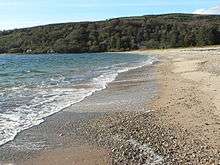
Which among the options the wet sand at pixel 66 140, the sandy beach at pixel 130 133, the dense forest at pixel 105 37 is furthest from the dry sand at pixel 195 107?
the dense forest at pixel 105 37

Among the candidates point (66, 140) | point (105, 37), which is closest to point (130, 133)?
point (66, 140)

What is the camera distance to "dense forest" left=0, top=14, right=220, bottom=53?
14539 cm

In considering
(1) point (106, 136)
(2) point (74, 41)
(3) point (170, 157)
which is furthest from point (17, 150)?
(2) point (74, 41)

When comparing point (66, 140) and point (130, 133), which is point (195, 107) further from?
point (66, 140)

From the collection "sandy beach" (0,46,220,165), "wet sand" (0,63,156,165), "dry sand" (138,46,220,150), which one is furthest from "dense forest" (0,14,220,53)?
"sandy beach" (0,46,220,165)

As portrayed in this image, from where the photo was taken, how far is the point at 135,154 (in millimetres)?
11875

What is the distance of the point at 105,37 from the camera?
17012 cm

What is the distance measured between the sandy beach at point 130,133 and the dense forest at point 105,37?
4585 inches

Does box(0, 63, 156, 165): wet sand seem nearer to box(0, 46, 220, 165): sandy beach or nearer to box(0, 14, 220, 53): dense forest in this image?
box(0, 46, 220, 165): sandy beach

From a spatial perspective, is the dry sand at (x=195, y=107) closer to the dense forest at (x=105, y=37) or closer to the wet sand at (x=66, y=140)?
the wet sand at (x=66, y=140)

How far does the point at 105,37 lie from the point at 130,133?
157 meters

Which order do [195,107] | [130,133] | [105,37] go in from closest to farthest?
[130,133], [195,107], [105,37]

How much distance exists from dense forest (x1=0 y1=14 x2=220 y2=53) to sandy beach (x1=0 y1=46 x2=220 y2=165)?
116 metres

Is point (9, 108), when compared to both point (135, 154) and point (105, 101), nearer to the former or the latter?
point (105, 101)
